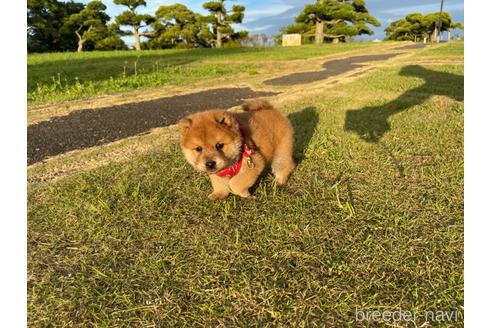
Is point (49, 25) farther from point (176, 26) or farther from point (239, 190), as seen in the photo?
point (239, 190)

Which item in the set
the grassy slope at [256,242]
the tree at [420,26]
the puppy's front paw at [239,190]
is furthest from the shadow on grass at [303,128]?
the tree at [420,26]

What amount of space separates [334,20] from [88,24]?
2515 cm

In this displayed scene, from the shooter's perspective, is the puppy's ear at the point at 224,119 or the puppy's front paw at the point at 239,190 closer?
the puppy's ear at the point at 224,119

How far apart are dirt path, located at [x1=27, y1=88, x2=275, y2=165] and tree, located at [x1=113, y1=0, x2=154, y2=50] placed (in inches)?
1250

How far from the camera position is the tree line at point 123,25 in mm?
33000

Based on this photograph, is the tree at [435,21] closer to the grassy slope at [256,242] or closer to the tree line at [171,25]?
the tree line at [171,25]

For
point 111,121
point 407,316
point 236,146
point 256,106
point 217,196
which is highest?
point 256,106

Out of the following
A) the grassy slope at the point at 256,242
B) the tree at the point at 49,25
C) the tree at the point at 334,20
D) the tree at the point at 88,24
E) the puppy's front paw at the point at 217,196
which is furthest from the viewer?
the tree at the point at 334,20

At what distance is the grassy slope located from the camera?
184 centimetres

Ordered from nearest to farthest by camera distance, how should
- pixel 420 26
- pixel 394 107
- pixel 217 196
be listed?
pixel 217 196
pixel 394 107
pixel 420 26

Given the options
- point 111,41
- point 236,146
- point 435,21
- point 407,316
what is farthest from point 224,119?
point 435,21

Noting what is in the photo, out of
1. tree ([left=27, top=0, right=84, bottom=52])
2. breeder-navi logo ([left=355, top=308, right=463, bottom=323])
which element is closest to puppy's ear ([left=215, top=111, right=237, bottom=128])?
breeder-navi logo ([left=355, top=308, right=463, bottom=323])

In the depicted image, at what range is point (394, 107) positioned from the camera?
19.0 feet

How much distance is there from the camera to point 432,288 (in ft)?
6.22
